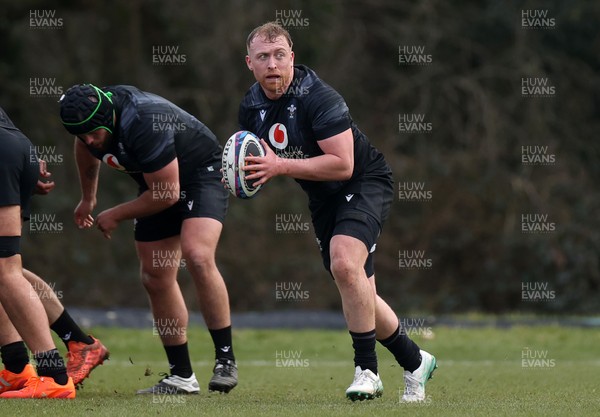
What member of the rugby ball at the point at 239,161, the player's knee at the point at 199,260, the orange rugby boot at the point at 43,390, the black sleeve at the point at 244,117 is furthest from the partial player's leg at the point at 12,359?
the black sleeve at the point at 244,117

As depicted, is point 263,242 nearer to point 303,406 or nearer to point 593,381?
point 593,381

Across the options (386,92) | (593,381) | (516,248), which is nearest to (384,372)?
(593,381)

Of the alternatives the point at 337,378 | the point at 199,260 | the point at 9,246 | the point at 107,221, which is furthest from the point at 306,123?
the point at 337,378

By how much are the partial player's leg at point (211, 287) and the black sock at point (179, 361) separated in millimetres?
252

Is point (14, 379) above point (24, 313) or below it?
below

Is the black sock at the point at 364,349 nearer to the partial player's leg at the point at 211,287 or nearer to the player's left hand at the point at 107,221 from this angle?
the partial player's leg at the point at 211,287

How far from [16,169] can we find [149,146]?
0.86 metres

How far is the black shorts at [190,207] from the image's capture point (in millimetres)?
7652

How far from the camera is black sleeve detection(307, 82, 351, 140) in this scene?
21.8 ft

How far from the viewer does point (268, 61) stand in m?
6.80

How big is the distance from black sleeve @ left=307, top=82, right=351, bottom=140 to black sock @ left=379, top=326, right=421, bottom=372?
54.0 inches

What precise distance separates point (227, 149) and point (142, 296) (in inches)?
537

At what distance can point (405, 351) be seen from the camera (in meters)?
7.00

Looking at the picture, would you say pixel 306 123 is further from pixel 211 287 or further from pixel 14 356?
pixel 14 356
